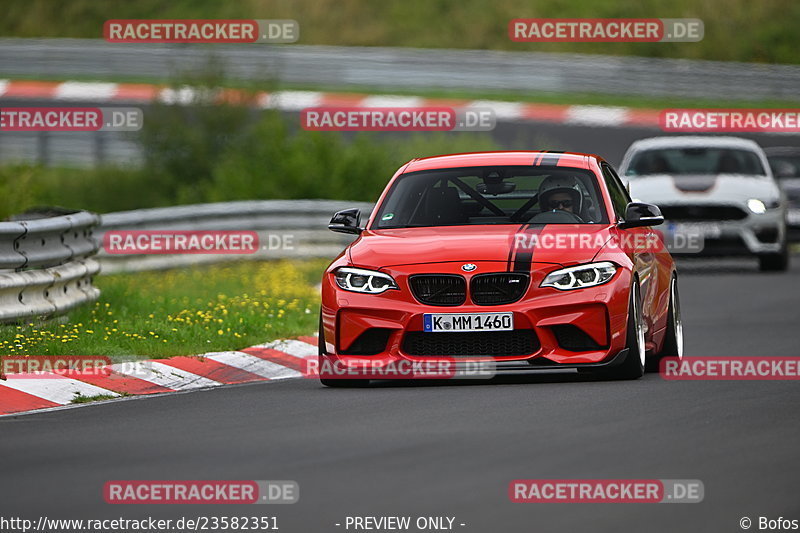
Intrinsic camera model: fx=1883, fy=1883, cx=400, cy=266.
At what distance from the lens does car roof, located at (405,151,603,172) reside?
12.5 metres

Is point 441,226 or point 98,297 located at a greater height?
point 441,226

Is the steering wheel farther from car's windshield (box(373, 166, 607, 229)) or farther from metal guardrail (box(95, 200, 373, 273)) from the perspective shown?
metal guardrail (box(95, 200, 373, 273))

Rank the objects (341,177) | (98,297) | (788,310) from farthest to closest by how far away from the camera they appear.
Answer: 1. (341,177)
2. (788,310)
3. (98,297)

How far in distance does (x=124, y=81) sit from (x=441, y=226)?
1193 inches

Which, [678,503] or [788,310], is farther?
[788,310]

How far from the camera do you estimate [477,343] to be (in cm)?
1108

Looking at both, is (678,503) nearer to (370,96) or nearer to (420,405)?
(420,405)

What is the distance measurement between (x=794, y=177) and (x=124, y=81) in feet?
62.5

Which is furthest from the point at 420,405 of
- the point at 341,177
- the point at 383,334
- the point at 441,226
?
the point at 341,177

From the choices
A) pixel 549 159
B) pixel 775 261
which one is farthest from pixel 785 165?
pixel 549 159

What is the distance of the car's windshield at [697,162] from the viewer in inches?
899

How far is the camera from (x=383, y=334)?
441 inches

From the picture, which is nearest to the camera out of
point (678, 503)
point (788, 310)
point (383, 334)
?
point (678, 503)

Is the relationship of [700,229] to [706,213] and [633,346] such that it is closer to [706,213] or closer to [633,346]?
[706,213]
